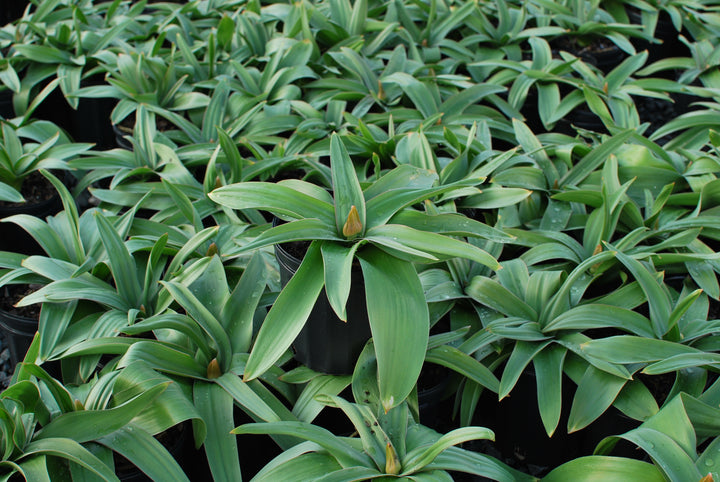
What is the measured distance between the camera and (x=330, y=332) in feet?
3.94

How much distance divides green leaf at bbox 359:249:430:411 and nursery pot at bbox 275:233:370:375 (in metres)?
0.06

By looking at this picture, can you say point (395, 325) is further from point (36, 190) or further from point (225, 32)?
point (225, 32)

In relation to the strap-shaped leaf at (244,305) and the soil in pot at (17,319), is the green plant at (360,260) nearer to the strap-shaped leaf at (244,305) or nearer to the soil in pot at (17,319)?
the strap-shaped leaf at (244,305)

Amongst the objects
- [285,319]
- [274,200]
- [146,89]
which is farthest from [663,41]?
[285,319]

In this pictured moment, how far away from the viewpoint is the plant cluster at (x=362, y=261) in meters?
1.05

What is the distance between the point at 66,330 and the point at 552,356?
105cm

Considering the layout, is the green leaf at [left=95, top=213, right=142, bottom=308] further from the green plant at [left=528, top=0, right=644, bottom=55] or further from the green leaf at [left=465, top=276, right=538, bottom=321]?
the green plant at [left=528, top=0, right=644, bottom=55]

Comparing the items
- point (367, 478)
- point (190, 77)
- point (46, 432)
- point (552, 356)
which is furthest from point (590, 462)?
point (190, 77)

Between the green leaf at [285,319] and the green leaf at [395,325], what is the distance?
10 centimetres

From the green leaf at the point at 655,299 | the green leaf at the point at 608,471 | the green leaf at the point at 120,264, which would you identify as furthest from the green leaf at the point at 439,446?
the green leaf at the point at 120,264

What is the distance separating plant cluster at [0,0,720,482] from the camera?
105cm

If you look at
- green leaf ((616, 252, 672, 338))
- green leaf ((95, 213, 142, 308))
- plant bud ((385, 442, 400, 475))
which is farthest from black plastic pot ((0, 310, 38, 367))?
green leaf ((616, 252, 672, 338))

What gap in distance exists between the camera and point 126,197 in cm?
179

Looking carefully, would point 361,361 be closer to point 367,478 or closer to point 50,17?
point 367,478
